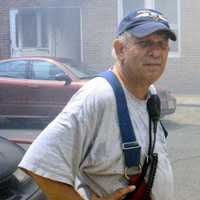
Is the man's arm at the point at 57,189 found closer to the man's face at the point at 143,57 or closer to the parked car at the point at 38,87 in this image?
the man's face at the point at 143,57

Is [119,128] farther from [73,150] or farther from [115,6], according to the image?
[115,6]

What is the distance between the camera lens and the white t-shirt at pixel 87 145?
1.71m

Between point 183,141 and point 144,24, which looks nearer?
point 144,24

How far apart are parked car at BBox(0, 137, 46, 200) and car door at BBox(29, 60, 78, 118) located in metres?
6.24

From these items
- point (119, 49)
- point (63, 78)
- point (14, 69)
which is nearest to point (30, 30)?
point (14, 69)

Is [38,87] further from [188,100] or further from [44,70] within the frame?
[188,100]

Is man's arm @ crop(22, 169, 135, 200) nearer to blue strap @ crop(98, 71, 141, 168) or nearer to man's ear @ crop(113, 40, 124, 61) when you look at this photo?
blue strap @ crop(98, 71, 141, 168)

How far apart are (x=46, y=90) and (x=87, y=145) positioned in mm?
7394

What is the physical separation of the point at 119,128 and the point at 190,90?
11.9 m

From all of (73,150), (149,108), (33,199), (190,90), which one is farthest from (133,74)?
(190,90)

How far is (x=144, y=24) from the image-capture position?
1779 millimetres

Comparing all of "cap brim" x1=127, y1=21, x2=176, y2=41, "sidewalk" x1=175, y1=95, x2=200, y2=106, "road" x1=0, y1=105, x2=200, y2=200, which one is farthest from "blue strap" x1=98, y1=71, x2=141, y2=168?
"sidewalk" x1=175, y1=95, x2=200, y2=106

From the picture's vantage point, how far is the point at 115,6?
13.9 metres

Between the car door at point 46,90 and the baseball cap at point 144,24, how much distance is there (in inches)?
277
